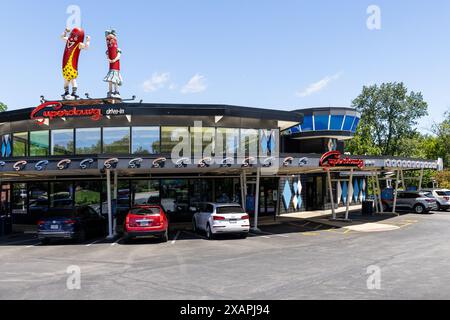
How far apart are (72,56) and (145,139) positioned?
23.4 ft

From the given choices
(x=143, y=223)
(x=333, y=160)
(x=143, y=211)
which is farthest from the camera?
(x=333, y=160)

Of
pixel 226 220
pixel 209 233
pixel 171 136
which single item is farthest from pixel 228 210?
pixel 171 136

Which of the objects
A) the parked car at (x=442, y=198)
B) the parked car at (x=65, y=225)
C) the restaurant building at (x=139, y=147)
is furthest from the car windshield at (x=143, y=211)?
the parked car at (x=442, y=198)

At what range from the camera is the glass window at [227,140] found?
2509cm

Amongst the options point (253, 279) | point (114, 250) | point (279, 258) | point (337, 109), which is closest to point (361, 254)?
point (279, 258)

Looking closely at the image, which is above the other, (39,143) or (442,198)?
(39,143)

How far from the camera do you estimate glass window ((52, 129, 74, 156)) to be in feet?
80.4

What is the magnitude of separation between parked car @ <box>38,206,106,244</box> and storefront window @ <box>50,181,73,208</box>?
659cm

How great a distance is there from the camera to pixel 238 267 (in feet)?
38.2

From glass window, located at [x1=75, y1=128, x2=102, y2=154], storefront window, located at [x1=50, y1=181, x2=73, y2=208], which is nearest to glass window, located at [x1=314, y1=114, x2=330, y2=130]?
glass window, located at [x1=75, y1=128, x2=102, y2=154]

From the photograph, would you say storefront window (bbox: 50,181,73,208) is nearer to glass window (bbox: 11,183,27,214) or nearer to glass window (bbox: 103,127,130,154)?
glass window (bbox: 11,183,27,214)

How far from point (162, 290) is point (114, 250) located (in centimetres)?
690

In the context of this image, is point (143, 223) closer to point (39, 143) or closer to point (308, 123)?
point (39, 143)
